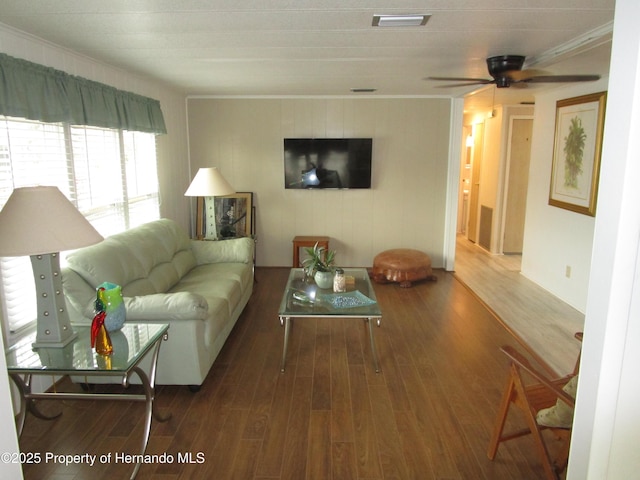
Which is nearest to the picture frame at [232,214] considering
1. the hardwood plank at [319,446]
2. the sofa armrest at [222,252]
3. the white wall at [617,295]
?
the sofa armrest at [222,252]

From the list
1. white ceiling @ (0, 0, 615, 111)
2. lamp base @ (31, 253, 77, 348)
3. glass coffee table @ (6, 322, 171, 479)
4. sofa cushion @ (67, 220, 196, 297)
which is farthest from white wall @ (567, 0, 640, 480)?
sofa cushion @ (67, 220, 196, 297)

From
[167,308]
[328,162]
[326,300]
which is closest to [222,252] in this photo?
[326,300]

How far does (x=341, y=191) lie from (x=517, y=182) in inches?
117

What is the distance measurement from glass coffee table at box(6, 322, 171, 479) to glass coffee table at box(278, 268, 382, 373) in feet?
3.19

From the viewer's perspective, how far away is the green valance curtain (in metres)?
2.48

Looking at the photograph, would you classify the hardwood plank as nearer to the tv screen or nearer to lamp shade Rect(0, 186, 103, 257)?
lamp shade Rect(0, 186, 103, 257)

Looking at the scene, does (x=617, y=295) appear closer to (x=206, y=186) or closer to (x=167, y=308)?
(x=167, y=308)

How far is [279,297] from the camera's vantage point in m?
4.91

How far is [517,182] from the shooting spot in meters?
6.87

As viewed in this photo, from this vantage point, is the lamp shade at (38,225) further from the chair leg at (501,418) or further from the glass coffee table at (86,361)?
the chair leg at (501,418)

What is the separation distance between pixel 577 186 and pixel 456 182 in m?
1.56

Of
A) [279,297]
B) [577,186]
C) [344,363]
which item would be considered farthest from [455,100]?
[344,363]

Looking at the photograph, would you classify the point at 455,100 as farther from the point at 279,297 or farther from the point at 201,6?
the point at 201,6

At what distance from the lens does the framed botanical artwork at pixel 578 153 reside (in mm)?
4117
